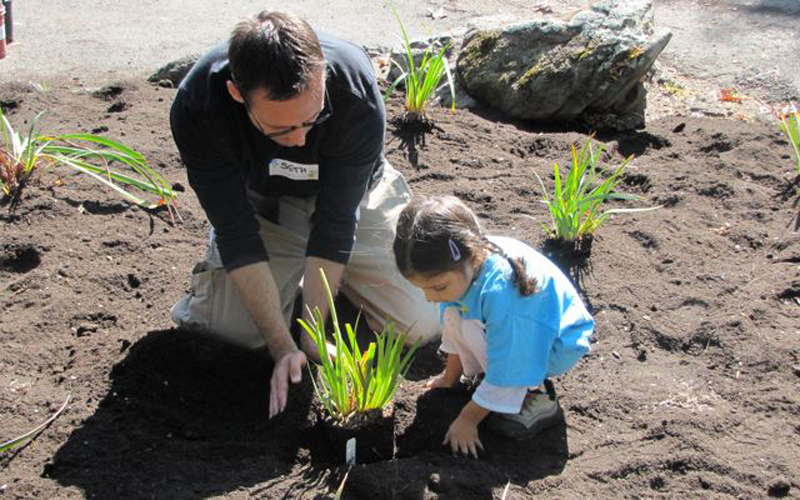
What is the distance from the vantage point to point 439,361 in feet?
10.3

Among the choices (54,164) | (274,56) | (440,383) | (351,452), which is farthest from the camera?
(54,164)

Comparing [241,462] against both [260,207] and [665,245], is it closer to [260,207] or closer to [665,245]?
[260,207]

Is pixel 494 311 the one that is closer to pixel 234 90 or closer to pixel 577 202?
pixel 234 90

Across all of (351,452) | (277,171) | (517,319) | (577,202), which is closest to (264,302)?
(277,171)

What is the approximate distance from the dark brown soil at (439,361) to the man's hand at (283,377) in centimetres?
16

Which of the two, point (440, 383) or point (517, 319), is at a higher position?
point (517, 319)

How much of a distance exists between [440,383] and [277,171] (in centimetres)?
88

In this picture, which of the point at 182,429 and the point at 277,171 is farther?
the point at 277,171

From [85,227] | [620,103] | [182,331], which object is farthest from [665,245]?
[85,227]

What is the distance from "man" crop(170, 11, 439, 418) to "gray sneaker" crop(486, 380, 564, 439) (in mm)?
586

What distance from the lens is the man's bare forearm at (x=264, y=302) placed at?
2.73 meters

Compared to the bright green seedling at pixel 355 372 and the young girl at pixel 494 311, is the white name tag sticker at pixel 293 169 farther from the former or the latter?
the young girl at pixel 494 311

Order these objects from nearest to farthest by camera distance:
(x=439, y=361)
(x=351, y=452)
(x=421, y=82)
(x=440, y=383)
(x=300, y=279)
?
(x=351, y=452)
(x=440, y=383)
(x=439, y=361)
(x=300, y=279)
(x=421, y=82)

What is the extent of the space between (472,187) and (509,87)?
3.03 feet
